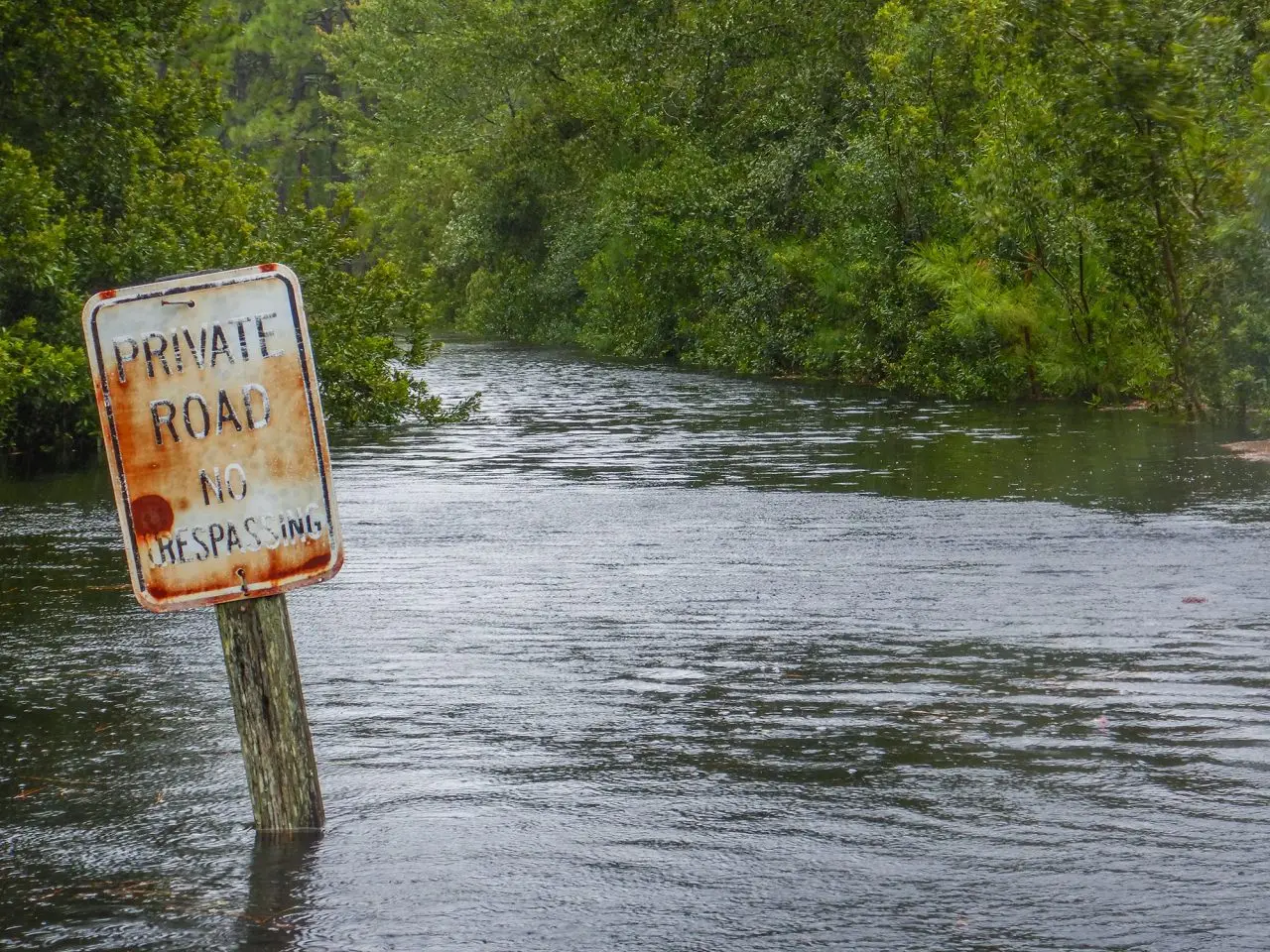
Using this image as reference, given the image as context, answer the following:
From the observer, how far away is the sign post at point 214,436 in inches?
244

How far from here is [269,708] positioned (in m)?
6.53

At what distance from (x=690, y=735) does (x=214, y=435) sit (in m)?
2.82

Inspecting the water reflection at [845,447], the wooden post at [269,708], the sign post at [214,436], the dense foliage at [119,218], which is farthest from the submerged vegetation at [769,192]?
the sign post at [214,436]

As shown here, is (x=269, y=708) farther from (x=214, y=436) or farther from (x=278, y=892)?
(x=214, y=436)

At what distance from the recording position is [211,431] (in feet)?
20.5

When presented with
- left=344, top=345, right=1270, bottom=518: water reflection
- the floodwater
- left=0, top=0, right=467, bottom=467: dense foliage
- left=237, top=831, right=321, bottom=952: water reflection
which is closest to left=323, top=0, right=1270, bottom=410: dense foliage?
left=344, top=345, right=1270, bottom=518: water reflection

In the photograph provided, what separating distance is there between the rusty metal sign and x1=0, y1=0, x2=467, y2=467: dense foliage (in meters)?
11.8

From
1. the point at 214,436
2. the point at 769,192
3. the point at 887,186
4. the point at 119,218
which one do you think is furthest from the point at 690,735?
the point at 769,192

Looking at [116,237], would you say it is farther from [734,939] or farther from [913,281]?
[734,939]

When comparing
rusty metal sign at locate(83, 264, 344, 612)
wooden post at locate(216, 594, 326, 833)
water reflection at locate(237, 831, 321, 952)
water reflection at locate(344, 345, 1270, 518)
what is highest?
rusty metal sign at locate(83, 264, 344, 612)

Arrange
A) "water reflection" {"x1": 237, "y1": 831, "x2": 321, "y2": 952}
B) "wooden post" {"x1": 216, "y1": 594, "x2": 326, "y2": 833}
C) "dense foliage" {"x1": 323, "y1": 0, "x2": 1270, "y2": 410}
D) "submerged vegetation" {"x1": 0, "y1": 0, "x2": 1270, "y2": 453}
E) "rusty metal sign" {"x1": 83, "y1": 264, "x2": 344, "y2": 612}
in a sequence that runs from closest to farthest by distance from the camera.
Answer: "water reflection" {"x1": 237, "y1": 831, "x2": 321, "y2": 952} → "rusty metal sign" {"x1": 83, "y1": 264, "x2": 344, "y2": 612} → "wooden post" {"x1": 216, "y1": 594, "x2": 326, "y2": 833} → "submerged vegetation" {"x1": 0, "y1": 0, "x2": 1270, "y2": 453} → "dense foliage" {"x1": 323, "y1": 0, "x2": 1270, "y2": 410}

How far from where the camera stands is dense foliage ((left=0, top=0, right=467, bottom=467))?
66.4 ft

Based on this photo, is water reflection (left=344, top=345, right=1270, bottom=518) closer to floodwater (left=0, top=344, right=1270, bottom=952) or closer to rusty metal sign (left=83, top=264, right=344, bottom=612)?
floodwater (left=0, top=344, right=1270, bottom=952)

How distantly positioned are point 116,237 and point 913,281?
15358 millimetres
